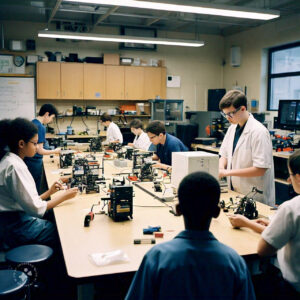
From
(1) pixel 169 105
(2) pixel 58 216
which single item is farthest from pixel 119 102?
(2) pixel 58 216

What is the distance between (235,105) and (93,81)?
18.3ft

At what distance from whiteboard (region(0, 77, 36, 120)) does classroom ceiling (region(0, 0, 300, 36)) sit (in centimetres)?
133

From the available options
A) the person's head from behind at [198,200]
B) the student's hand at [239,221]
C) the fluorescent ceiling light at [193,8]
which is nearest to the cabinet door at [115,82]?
the fluorescent ceiling light at [193,8]

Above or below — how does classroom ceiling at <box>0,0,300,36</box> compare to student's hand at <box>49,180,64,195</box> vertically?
above

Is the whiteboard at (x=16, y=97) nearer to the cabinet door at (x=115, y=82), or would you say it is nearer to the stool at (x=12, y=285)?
the cabinet door at (x=115, y=82)

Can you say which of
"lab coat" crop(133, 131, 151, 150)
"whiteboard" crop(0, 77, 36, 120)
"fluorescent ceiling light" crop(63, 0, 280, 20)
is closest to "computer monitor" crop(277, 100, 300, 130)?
"fluorescent ceiling light" crop(63, 0, 280, 20)

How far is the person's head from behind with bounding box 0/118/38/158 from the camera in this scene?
94.4 inches

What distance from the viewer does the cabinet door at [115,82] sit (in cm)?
805

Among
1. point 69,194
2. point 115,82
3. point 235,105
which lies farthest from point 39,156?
point 115,82

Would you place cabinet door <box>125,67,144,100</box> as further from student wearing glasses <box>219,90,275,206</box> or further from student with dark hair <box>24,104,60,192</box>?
student wearing glasses <box>219,90,275,206</box>

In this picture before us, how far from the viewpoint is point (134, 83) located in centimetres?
822

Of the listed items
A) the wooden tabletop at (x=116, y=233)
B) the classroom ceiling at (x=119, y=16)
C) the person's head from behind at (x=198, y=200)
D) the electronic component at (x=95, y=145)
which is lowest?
the wooden tabletop at (x=116, y=233)

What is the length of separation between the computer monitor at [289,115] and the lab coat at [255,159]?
2611 mm

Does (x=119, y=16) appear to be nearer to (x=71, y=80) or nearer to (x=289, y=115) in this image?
(x=71, y=80)
